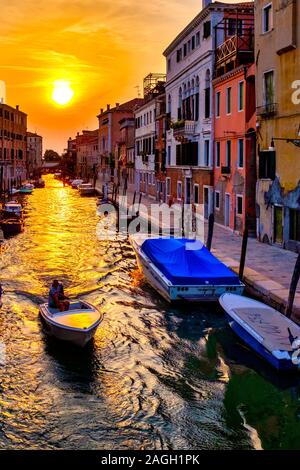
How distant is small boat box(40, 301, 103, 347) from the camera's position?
1287cm

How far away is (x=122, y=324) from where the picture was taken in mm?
15234

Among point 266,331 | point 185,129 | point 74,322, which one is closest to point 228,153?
point 185,129

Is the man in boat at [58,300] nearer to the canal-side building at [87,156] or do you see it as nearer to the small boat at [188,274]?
the small boat at [188,274]

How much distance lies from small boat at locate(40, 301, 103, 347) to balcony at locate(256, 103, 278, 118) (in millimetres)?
11802

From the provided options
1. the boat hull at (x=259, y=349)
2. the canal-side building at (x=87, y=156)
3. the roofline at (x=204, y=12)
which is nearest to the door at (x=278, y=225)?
the boat hull at (x=259, y=349)

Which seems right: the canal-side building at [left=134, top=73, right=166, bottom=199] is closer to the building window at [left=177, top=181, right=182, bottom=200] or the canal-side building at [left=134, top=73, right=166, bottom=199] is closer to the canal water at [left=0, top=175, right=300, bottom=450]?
the building window at [left=177, top=181, right=182, bottom=200]

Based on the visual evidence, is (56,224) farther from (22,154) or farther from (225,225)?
(22,154)

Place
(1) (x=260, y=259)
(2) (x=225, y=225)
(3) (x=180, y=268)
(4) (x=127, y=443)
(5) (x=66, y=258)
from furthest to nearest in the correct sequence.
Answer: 1. (2) (x=225, y=225)
2. (5) (x=66, y=258)
3. (1) (x=260, y=259)
4. (3) (x=180, y=268)
5. (4) (x=127, y=443)

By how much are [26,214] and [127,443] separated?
1428 inches

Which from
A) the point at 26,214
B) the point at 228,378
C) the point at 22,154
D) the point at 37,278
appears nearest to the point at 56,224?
the point at 26,214

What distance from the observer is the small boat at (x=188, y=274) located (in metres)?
16.5

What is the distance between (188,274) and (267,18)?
12118mm

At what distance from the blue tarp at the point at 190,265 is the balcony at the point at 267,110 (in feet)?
21.6

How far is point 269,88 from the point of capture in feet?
74.9
